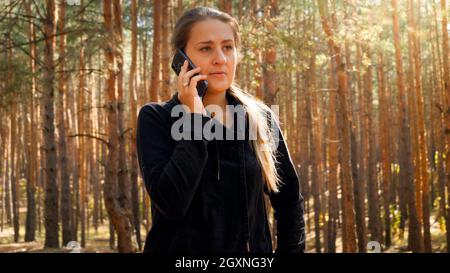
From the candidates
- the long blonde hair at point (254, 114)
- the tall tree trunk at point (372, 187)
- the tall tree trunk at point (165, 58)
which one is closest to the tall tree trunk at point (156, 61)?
the tall tree trunk at point (165, 58)

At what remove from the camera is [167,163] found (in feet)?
5.59

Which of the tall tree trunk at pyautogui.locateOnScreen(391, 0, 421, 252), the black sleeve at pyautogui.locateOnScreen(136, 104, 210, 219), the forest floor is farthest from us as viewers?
the forest floor

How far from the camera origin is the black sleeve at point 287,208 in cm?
192

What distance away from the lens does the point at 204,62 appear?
Answer: 1918mm

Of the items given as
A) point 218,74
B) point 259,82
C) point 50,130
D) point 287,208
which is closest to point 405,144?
point 259,82

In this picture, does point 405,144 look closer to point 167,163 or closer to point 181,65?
point 181,65

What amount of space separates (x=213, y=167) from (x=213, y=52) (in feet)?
1.42

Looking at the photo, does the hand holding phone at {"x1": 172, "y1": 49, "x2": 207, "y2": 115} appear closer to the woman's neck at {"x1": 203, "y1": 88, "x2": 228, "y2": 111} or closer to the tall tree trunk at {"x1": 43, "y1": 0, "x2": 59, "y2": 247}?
the woman's neck at {"x1": 203, "y1": 88, "x2": 228, "y2": 111}

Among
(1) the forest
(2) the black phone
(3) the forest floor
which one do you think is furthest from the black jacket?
(3) the forest floor

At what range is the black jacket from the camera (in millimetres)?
1658

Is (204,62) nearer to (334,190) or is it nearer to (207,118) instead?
(207,118)

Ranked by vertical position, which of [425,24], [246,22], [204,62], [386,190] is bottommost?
[386,190]
